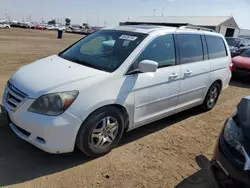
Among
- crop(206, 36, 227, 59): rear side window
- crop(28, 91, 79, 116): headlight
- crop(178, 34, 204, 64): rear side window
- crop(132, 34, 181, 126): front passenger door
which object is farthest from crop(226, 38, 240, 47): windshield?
crop(28, 91, 79, 116): headlight

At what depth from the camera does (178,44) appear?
4.24m

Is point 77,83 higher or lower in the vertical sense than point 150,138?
higher

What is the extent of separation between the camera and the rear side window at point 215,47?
5.05m

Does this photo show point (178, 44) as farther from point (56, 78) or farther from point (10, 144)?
point (10, 144)

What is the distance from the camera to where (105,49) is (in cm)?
384

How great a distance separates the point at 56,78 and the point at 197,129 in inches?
109

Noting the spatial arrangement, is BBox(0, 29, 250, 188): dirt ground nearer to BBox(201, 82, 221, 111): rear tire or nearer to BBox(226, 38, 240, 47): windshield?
BBox(201, 82, 221, 111): rear tire

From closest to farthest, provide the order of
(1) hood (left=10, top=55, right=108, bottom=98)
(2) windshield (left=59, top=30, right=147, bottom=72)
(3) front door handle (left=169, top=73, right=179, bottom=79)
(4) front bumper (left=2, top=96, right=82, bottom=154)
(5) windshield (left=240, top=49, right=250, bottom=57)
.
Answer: (4) front bumper (left=2, top=96, right=82, bottom=154)
(1) hood (left=10, top=55, right=108, bottom=98)
(2) windshield (left=59, top=30, right=147, bottom=72)
(3) front door handle (left=169, top=73, right=179, bottom=79)
(5) windshield (left=240, top=49, right=250, bottom=57)

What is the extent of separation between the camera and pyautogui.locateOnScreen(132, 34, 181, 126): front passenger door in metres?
3.58

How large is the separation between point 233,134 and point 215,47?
3.31 meters

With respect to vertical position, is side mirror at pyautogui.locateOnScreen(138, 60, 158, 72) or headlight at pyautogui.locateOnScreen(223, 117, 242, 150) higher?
side mirror at pyautogui.locateOnScreen(138, 60, 158, 72)

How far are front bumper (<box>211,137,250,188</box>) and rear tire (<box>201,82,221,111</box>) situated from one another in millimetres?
2843

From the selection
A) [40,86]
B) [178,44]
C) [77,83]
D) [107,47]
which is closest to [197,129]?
[178,44]

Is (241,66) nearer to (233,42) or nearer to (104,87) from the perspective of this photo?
(233,42)
